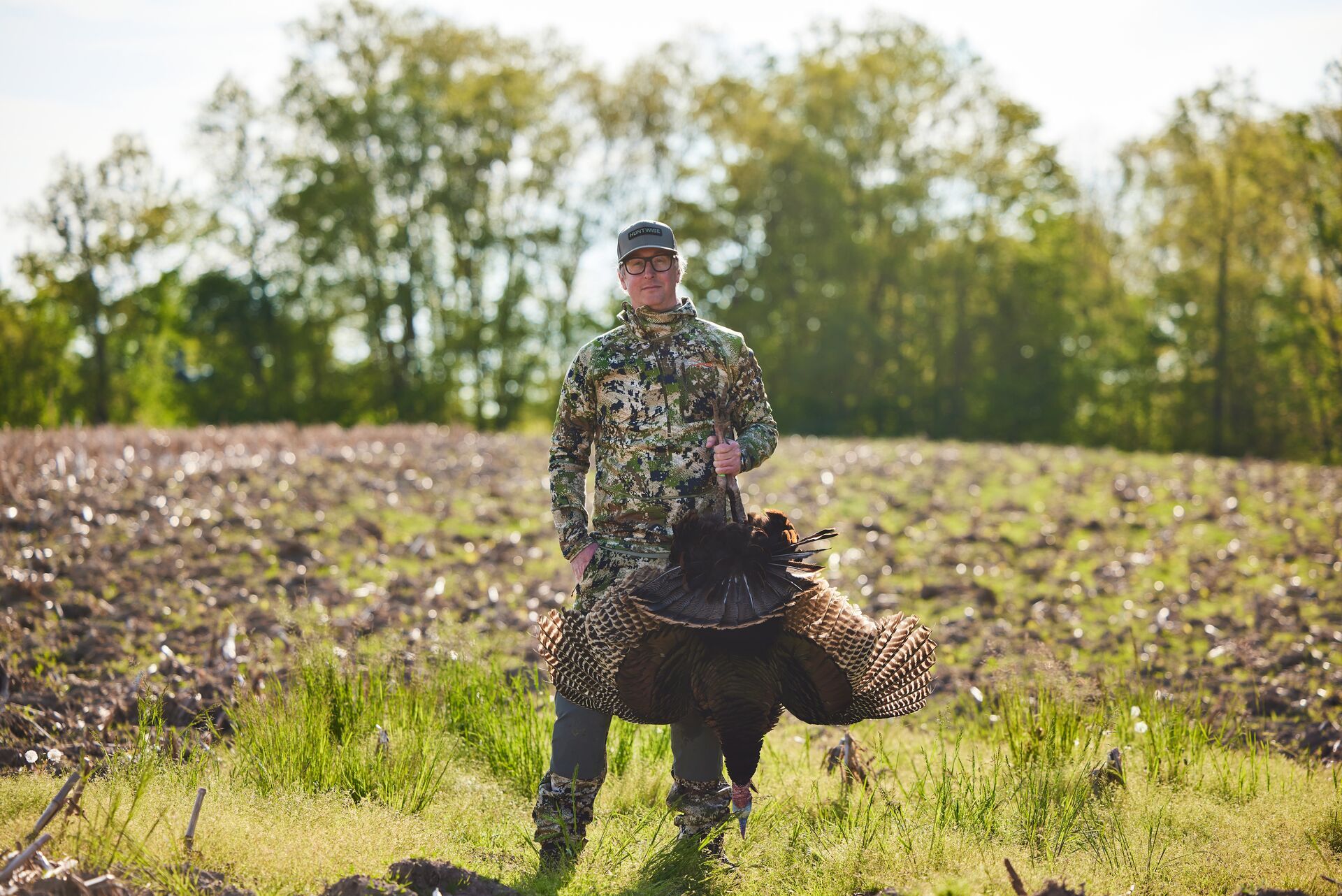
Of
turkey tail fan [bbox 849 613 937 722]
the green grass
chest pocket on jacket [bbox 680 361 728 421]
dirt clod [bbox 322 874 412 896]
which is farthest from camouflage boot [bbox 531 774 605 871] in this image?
chest pocket on jacket [bbox 680 361 728 421]

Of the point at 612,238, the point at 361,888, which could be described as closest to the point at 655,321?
the point at 361,888

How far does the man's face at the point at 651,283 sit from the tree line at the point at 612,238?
120ft

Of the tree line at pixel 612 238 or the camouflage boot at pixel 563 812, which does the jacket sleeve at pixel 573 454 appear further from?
the tree line at pixel 612 238

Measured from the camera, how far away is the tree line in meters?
40.7

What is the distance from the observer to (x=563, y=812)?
4.80 metres

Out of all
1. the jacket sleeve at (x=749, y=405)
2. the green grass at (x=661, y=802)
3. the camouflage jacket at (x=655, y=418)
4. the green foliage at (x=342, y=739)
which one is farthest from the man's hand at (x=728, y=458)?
the green foliage at (x=342, y=739)

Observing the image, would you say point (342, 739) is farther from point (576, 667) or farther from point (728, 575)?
point (728, 575)

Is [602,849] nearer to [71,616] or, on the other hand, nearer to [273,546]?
[71,616]

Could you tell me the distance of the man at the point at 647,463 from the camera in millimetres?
4773

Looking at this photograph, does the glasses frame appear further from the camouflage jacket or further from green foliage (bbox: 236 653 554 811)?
green foliage (bbox: 236 653 554 811)

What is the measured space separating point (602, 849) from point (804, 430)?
36779mm

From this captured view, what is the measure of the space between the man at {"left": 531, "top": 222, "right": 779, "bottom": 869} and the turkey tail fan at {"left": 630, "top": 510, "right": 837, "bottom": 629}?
0.96 feet

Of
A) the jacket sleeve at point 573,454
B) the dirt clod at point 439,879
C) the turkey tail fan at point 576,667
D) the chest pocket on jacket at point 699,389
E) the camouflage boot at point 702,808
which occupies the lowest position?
the dirt clod at point 439,879

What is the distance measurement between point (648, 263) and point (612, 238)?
37.9m
